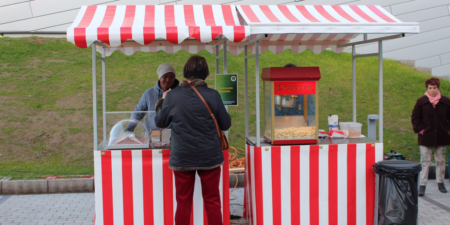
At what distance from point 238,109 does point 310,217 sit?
5559 millimetres

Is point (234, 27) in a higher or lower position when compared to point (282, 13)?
lower

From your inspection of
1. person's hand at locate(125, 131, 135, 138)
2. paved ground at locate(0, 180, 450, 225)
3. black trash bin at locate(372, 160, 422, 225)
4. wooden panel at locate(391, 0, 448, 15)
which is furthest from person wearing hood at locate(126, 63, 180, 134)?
wooden panel at locate(391, 0, 448, 15)

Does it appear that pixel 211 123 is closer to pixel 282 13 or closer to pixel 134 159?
pixel 134 159

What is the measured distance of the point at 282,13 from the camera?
4.41 meters

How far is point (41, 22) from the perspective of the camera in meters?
11.1

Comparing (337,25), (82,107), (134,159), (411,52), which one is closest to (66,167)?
(82,107)

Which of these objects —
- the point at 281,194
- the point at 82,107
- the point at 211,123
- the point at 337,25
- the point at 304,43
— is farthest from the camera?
the point at 82,107

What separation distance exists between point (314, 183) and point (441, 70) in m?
9.69

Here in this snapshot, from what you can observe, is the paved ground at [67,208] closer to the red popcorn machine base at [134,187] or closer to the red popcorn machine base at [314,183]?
the red popcorn machine base at [314,183]

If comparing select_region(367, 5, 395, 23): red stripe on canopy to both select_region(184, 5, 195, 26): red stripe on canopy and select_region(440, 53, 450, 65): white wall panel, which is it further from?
select_region(440, 53, 450, 65): white wall panel

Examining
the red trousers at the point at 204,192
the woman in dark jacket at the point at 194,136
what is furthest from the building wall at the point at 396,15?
the red trousers at the point at 204,192

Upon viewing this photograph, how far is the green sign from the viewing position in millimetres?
4340

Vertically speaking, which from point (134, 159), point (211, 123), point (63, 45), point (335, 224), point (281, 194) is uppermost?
point (63, 45)

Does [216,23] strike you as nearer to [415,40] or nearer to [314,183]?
[314,183]
